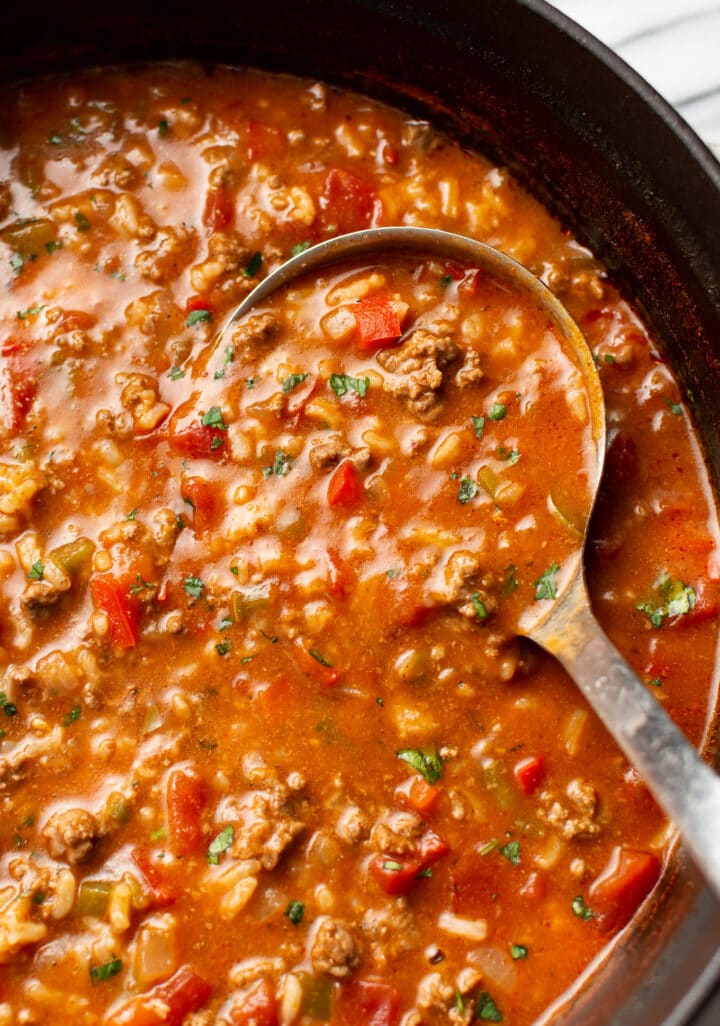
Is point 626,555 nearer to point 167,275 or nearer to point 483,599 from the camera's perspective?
point 483,599

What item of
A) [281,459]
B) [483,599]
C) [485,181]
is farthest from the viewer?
[485,181]

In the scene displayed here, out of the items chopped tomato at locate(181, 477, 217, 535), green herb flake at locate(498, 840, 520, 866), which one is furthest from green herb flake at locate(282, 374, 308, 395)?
green herb flake at locate(498, 840, 520, 866)

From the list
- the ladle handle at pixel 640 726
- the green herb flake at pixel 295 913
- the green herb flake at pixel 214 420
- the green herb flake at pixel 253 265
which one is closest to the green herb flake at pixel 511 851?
the ladle handle at pixel 640 726

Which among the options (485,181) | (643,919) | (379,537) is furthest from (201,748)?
(485,181)

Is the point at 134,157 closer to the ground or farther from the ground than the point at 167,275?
farther from the ground

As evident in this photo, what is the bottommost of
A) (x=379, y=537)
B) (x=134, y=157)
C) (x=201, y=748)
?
(x=201, y=748)

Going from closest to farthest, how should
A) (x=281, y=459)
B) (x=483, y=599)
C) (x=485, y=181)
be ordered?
(x=483, y=599) → (x=281, y=459) → (x=485, y=181)

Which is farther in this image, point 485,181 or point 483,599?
point 485,181

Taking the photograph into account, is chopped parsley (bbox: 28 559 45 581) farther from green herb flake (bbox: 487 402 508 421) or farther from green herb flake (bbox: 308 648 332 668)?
green herb flake (bbox: 487 402 508 421)
